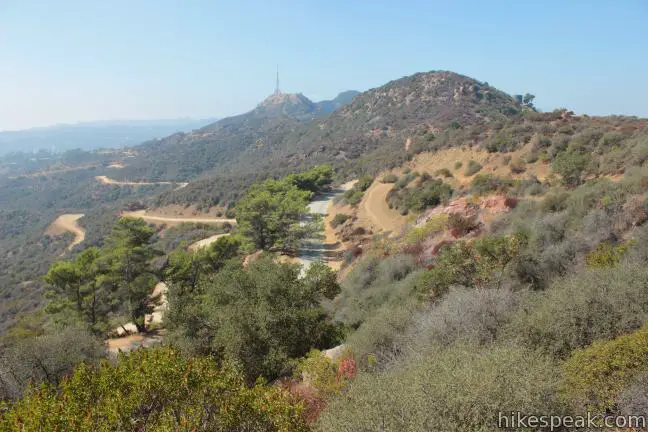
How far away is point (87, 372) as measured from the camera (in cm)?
736

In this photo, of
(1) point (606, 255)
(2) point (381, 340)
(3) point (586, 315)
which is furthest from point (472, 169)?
(3) point (586, 315)

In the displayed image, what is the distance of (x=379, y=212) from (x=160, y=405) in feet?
107

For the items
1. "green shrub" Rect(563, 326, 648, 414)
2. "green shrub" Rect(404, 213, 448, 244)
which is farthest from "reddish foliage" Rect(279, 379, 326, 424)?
"green shrub" Rect(404, 213, 448, 244)

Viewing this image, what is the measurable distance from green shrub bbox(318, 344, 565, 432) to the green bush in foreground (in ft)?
3.30

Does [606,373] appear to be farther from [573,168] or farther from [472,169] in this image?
[472,169]

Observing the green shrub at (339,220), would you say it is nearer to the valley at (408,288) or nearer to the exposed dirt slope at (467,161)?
the valley at (408,288)

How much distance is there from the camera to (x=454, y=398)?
219 inches

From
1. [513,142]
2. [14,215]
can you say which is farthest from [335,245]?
[14,215]

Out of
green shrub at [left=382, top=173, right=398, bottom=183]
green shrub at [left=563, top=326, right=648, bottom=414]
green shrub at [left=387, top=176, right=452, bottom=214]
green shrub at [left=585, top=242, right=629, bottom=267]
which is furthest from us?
green shrub at [left=382, top=173, right=398, bottom=183]

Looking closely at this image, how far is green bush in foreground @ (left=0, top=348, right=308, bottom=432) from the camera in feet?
18.3

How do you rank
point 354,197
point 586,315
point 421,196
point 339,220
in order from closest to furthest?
point 586,315 < point 421,196 < point 339,220 < point 354,197

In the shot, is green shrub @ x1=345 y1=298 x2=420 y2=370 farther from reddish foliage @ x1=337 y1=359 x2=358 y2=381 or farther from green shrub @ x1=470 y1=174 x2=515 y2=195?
green shrub @ x1=470 y1=174 x2=515 y2=195

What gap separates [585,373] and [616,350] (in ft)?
2.15

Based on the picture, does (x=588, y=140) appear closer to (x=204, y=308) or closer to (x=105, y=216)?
(x=204, y=308)
